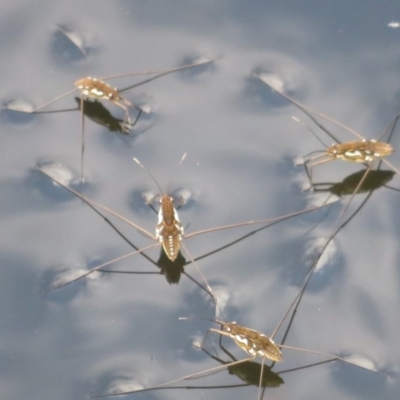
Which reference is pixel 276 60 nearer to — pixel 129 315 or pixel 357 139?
pixel 357 139

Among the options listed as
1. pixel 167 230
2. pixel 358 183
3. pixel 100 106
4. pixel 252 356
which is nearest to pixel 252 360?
pixel 252 356

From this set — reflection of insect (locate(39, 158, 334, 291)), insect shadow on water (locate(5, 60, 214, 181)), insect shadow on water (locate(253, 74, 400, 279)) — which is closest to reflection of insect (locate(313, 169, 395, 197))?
insect shadow on water (locate(253, 74, 400, 279))

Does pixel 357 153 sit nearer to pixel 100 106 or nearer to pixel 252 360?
pixel 252 360

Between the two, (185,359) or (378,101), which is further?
(378,101)

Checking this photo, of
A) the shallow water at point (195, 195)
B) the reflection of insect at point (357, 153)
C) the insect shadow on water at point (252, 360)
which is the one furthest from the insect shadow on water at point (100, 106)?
the insect shadow on water at point (252, 360)

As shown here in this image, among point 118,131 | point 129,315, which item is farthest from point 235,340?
point 118,131

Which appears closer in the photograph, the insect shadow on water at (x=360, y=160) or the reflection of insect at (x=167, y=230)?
the reflection of insect at (x=167, y=230)

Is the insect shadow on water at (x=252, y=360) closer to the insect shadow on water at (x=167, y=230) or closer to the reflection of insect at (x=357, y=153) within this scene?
the insect shadow on water at (x=167, y=230)

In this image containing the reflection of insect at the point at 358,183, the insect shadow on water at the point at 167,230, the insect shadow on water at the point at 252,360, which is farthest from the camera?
the reflection of insect at the point at 358,183
